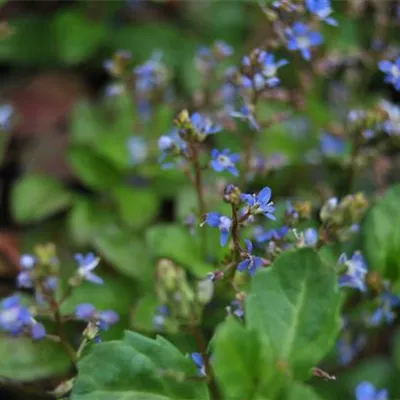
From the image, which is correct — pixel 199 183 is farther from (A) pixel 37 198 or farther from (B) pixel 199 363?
(A) pixel 37 198

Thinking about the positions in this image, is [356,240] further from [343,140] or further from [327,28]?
[327,28]

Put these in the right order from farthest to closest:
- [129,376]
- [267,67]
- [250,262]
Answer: [267,67] < [250,262] < [129,376]

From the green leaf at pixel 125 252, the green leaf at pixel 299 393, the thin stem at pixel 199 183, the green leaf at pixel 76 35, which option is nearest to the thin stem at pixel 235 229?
the thin stem at pixel 199 183

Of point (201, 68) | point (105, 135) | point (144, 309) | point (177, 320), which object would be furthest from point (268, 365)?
point (105, 135)

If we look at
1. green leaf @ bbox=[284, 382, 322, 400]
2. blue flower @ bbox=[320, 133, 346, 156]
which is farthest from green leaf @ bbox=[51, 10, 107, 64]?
green leaf @ bbox=[284, 382, 322, 400]

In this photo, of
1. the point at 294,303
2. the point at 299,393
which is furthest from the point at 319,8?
the point at 299,393
